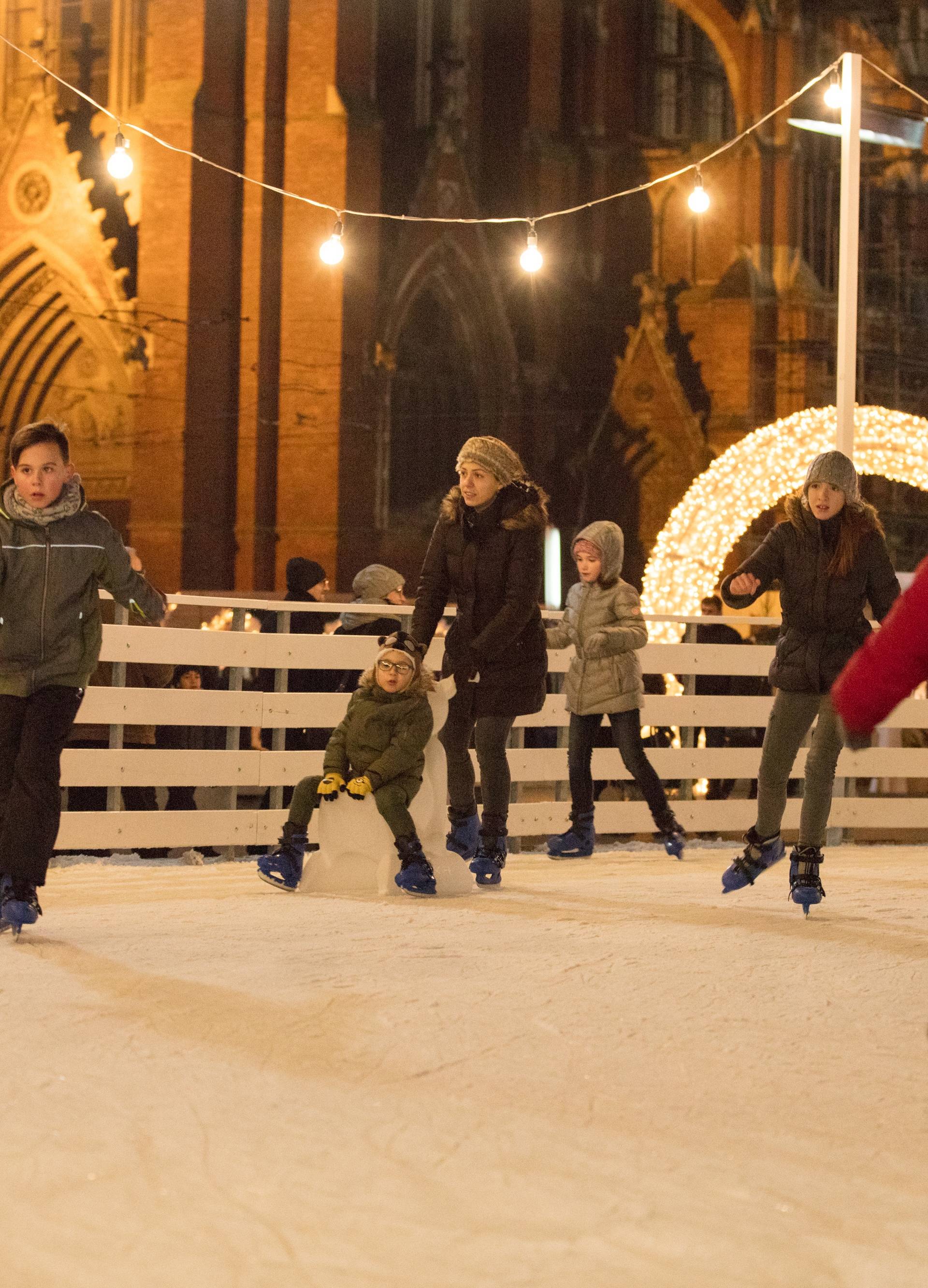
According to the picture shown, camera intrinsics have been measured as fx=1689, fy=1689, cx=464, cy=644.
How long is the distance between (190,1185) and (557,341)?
23.0m

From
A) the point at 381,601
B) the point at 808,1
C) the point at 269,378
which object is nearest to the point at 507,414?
the point at 269,378

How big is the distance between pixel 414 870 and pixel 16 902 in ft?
5.61

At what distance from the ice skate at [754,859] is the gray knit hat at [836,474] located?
1313 millimetres

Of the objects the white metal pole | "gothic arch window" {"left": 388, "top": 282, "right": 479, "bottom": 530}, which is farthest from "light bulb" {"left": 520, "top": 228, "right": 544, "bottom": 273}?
"gothic arch window" {"left": 388, "top": 282, "right": 479, "bottom": 530}

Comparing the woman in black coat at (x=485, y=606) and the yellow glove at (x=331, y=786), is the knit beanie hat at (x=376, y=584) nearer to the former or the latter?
the woman in black coat at (x=485, y=606)

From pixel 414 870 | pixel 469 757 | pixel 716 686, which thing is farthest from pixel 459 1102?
pixel 716 686

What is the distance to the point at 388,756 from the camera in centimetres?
650

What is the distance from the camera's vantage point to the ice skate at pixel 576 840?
8.20 m

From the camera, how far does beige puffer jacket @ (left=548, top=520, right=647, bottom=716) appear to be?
8078 mm

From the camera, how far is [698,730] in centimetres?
1177

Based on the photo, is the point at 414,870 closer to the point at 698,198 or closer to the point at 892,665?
Result: the point at 892,665

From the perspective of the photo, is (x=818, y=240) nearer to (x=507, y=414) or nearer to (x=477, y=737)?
(x=507, y=414)

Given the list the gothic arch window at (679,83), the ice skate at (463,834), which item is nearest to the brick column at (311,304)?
the gothic arch window at (679,83)

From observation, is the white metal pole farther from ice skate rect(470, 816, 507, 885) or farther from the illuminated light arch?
ice skate rect(470, 816, 507, 885)
